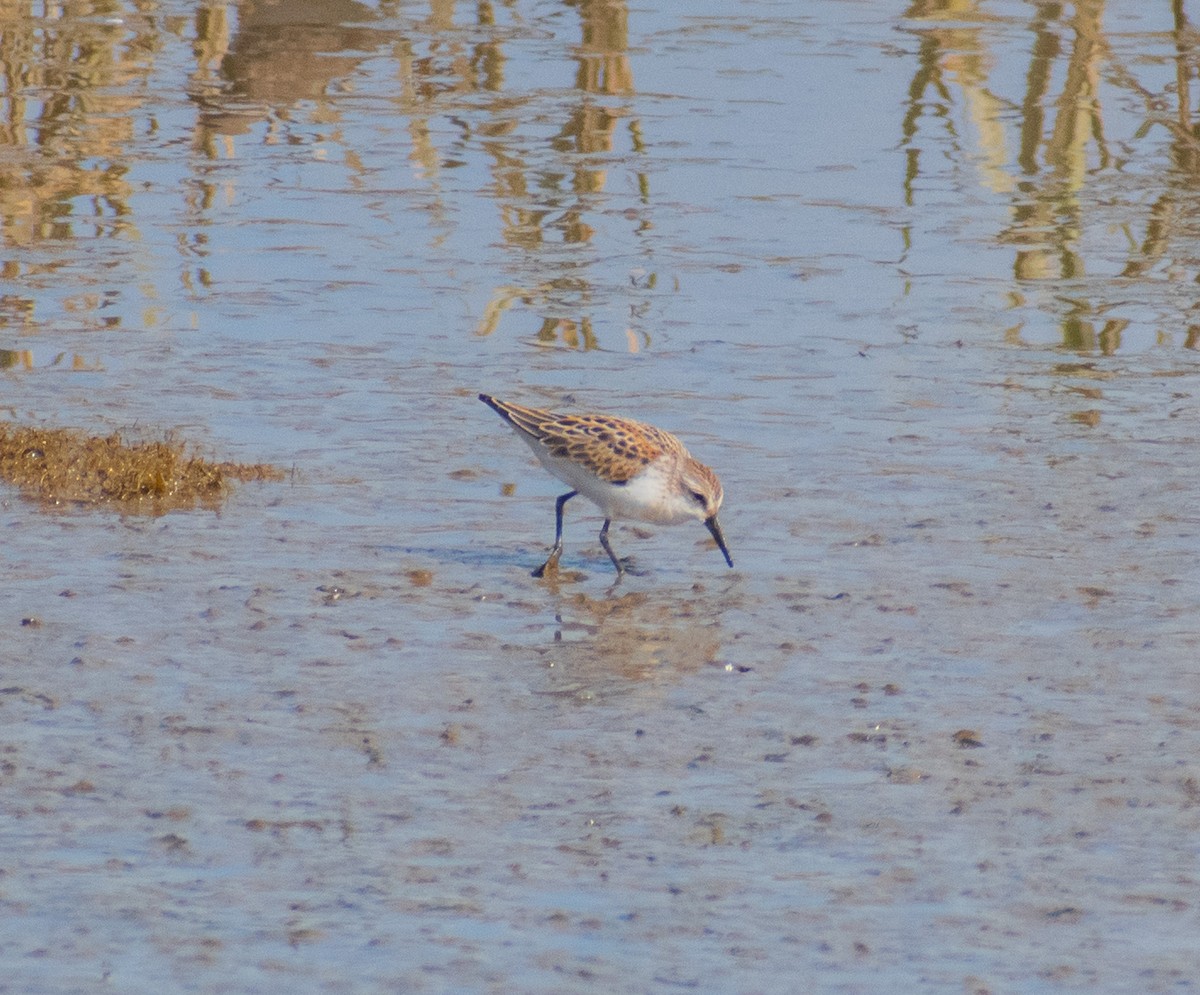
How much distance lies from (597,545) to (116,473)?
2494mm

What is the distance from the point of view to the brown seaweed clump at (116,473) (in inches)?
438

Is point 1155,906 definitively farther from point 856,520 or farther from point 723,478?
point 723,478

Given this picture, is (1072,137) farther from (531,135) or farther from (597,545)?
(597,545)

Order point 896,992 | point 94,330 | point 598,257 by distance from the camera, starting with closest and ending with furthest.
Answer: point 896,992, point 94,330, point 598,257

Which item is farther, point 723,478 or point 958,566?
point 723,478

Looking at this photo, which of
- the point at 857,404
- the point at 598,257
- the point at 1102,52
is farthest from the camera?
the point at 1102,52

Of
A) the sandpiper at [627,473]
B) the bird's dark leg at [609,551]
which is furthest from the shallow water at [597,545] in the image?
the sandpiper at [627,473]

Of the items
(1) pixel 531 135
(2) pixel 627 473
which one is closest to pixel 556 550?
(2) pixel 627 473

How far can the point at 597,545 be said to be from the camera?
11344 millimetres

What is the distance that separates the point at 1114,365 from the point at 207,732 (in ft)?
25.9

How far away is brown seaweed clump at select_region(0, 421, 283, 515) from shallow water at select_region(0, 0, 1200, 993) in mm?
244

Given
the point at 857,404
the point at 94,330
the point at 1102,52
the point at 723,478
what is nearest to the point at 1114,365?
the point at 857,404

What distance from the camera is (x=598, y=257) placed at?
16.4m

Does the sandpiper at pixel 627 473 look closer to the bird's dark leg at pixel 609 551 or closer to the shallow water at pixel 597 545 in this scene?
the bird's dark leg at pixel 609 551
